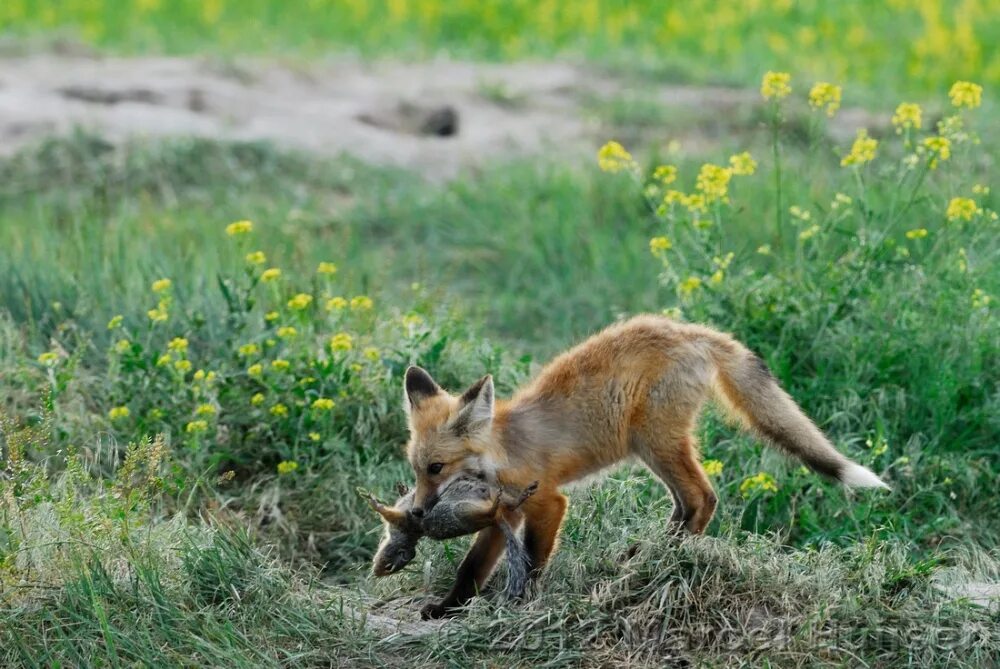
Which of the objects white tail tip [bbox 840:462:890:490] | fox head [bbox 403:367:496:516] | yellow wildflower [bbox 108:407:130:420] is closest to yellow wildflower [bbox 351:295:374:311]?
yellow wildflower [bbox 108:407:130:420]

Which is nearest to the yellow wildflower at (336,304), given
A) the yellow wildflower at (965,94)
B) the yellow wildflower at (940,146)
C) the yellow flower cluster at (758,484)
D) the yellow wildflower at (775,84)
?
the yellow flower cluster at (758,484)

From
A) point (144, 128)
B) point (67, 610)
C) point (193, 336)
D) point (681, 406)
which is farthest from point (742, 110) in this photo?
point (67, 610)

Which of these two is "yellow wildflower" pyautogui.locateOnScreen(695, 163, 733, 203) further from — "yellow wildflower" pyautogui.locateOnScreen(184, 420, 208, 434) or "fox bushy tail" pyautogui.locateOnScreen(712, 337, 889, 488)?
"yellow wildflower" pyautogui.locateOnScreen(184, 420, 208, 434)

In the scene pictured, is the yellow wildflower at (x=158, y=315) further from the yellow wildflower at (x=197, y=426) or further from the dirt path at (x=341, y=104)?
the dirt path at (x=341, y=104)

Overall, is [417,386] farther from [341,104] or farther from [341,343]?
[341,104]

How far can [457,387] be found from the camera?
7105 millimetres

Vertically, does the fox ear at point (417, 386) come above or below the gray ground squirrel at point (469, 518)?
above

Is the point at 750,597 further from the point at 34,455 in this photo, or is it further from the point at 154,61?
the point at 154,61

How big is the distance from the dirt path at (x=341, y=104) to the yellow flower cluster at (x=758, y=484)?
592 cm

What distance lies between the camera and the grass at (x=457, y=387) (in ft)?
16.7

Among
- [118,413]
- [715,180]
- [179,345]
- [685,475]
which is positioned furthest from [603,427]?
[118,413]

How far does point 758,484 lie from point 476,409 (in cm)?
149

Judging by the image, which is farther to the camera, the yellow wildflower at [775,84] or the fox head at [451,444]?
the yellow wildflower at [775,84]

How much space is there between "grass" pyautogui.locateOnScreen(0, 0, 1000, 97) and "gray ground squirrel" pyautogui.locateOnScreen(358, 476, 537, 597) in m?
9.30
